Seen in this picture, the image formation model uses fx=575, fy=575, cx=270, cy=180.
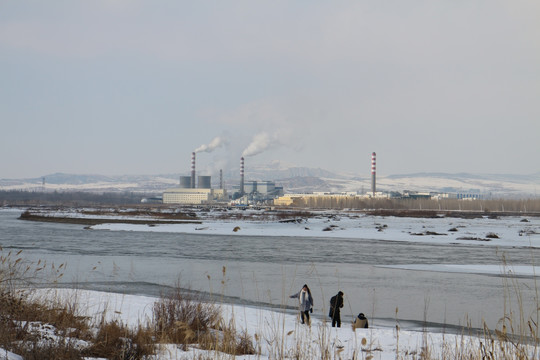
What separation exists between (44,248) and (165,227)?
22.2 m

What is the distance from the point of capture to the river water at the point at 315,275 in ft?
46.3

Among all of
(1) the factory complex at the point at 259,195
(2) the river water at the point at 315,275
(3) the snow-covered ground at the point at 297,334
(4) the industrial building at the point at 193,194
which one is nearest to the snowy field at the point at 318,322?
(3) the snow-covered ground at the point at 297,334

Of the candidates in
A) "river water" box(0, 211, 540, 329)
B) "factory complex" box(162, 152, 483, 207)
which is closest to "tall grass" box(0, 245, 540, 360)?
"river water" box(0, 211, 540, 329)

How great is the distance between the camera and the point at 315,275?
1995 cm

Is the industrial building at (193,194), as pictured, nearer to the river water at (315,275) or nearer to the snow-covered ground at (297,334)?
the river water at (315,275)

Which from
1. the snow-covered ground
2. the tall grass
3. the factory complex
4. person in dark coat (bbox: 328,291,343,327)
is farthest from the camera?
the factory complex

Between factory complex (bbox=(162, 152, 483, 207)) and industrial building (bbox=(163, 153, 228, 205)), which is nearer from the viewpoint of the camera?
factory complex (bbox=(162, 152, 483, 207))

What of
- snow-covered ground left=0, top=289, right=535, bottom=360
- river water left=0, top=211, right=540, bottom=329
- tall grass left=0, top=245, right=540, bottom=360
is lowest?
river water left=0, top=211, right=540, bottom=329

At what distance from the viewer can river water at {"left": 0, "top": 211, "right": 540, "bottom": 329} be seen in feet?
46.3

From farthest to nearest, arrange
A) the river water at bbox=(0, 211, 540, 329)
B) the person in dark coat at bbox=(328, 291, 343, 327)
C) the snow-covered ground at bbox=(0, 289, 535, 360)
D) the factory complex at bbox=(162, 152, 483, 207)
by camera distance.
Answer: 1. the factory complex at bbox=(162, 152, 483, 207)
2. the river water at bbox=(0, 211, 540, 329)
3. the person in dark coat at bbox=(328, 291, 343, 327)
4. the snow-covered ground at bbox=(0, 289, 535, 360)

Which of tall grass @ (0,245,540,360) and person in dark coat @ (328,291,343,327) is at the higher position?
tall grass @ (0,245,540,360)

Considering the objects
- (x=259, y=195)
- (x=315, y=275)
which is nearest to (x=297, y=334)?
(x=315, y=275)

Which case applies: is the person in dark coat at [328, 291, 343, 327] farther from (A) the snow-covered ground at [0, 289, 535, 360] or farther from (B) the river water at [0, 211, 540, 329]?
(B) the river water at [0, 211, 540, 329]

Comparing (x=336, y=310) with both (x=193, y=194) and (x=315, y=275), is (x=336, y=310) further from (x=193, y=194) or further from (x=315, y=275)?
(x=193, y=194)
